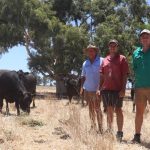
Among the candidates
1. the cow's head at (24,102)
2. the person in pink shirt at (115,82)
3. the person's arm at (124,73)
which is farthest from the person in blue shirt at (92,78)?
the cow's head at (24,102)

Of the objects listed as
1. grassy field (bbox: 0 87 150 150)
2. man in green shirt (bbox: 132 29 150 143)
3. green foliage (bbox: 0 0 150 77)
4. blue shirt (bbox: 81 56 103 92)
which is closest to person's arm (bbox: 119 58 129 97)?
man in green shirt (bbox: 132 29 150 143)

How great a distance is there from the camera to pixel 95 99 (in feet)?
34.4

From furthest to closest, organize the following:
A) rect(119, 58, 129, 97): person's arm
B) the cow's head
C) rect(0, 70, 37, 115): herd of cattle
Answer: rect(0, 70, 37, 115): herd of cattle, the cow's head, rect(119, 58, 129, 97): person's arm

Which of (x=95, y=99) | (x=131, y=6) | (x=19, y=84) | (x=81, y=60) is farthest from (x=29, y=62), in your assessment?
(x=95, y=99)

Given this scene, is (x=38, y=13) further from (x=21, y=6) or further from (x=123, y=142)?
(x=123, y=142)

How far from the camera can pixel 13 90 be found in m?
16.3

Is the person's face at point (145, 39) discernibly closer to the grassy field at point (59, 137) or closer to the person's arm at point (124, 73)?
the person's arm at point (124, 73)

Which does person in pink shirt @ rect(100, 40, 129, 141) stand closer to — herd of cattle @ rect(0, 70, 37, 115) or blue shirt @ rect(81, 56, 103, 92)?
blue shirt @ rect(81, 56, 103, 92)

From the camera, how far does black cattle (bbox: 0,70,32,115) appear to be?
1600cm

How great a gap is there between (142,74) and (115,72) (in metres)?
0.66

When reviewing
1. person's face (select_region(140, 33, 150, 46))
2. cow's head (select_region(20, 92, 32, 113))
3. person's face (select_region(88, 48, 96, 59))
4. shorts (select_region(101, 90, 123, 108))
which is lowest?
cow's head (select_region(20, 92, 32, 113))

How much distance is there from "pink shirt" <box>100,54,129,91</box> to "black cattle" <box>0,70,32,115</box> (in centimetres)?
649

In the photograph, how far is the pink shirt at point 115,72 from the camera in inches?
387

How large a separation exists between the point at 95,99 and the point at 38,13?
2217cm
